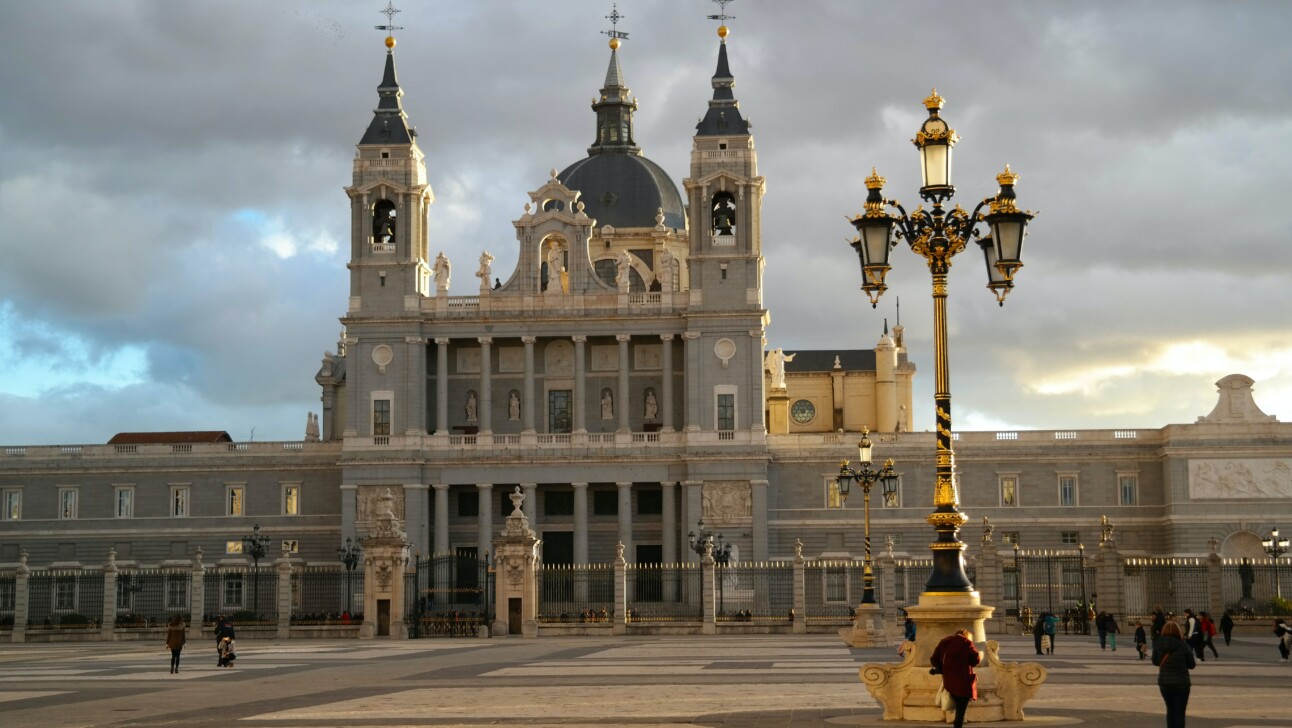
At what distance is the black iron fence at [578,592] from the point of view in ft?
214

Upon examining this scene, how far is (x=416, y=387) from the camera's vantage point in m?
88.7

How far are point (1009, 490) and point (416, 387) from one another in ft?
97.6

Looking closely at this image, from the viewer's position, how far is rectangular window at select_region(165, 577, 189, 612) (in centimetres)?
7812

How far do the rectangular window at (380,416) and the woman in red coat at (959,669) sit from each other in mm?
69013

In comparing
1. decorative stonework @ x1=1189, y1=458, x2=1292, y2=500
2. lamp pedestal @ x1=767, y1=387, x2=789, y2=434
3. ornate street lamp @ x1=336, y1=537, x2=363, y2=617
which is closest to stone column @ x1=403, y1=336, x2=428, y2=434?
ornate street lamp @ x1=336, y1=537, x2=363, y2=617

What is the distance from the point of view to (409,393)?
88.7 meters

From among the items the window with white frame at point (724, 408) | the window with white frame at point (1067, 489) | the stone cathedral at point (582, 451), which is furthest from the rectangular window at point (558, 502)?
the window with white frame at point (1067, 489)

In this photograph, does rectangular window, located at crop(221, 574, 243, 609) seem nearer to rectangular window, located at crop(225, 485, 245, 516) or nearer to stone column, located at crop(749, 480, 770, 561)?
rectangular window, located at crop(225, 485, 245, 516)

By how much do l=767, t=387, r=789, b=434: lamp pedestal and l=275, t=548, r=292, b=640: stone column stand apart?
47065 mm

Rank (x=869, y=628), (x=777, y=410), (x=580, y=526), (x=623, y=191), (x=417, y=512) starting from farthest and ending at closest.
→ 1. (x=623, y=191)
2. (x=777, y=410)
3. (x=417, y=512)
4. (x=580, y=526)
5. (x=869, y=628)

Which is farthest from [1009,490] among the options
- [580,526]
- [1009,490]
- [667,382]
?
[580,526]

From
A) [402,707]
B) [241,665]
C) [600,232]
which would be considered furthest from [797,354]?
[402,707]

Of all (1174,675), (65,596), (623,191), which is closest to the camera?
(1174,675)

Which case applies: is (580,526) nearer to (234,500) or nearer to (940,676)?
(234,500)
